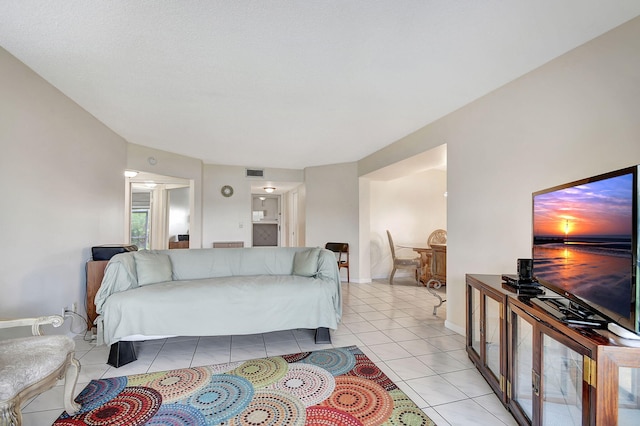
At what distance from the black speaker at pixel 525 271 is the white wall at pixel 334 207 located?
3.60m

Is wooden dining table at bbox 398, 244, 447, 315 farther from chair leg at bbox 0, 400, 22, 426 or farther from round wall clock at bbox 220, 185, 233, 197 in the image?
chair leg at bbox 0, 400, 22, 426

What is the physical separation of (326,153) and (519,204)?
3.15 m


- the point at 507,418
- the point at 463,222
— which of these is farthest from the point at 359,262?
the point at 507,418

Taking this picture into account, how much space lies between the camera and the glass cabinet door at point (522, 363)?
1468 mm

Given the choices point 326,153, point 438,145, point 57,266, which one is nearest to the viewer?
point 57,266

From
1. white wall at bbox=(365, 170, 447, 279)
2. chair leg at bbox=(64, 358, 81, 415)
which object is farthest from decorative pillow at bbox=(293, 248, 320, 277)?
white wall at bbox=(365, 170, 447, 279)

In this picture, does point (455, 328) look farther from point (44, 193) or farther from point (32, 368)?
point (44, 193)

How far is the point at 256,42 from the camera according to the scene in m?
1.85

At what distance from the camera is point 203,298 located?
2.49 metres

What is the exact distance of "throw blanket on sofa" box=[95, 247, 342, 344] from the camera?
7.69 feet

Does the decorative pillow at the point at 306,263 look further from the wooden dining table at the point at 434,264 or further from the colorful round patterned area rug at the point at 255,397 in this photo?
the wooden dining table at the point at 434,264

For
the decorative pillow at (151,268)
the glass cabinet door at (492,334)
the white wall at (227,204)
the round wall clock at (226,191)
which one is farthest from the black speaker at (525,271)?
the round wall clock at (226,191)

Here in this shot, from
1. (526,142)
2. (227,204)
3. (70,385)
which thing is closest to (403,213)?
(227,204)

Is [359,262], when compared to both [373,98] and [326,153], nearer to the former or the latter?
[326,153]
